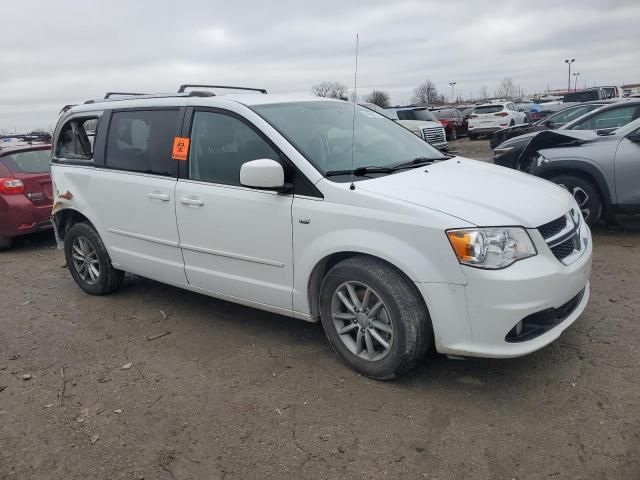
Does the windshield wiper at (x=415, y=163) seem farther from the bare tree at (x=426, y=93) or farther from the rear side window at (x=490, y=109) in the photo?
the bare tree at (x=426, y=93)

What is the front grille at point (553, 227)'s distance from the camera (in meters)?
3.17

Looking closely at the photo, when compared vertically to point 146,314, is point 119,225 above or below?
above

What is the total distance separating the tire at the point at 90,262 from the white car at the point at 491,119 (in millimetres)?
20090

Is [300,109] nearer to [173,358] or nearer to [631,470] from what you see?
[173,358]

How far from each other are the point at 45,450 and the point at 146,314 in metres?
2.00

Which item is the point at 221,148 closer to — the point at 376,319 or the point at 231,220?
the point at 231,220

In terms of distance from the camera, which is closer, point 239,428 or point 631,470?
point 631,470

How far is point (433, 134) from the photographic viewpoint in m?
16.1

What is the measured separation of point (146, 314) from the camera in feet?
16.2

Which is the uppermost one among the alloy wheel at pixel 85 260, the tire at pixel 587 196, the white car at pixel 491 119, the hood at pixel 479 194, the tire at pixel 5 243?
the white car at pixel 491 119

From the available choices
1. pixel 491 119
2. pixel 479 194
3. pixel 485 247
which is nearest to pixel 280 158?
pixel 479 194

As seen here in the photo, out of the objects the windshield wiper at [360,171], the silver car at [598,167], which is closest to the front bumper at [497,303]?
the windshield wiper at [360,171]

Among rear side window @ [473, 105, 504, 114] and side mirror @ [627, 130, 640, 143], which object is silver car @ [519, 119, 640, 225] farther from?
rear side window @ [473, 105, 504, 114]

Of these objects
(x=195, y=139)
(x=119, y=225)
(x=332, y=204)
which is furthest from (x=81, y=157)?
(x=332, y=204)
